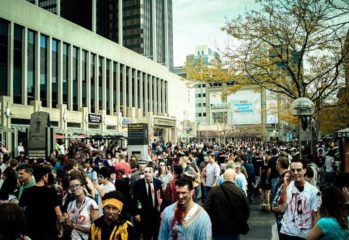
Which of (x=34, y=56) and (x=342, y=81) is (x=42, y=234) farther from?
(x=34, y=56)

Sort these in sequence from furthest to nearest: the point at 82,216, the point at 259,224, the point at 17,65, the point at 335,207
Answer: the point at 17,65
the point at 259,224
the point at 82,216
the point at 335,207

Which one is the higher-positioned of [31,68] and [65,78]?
[31,68]

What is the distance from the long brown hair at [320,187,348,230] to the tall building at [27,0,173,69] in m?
82.7

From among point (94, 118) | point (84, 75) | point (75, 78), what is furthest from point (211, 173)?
point (84, 75)

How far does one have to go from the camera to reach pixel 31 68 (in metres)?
36.1

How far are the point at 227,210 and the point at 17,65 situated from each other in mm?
32269

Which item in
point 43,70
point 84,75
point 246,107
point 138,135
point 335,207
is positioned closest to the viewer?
point 335,207

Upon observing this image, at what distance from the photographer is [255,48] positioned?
17.3 meters

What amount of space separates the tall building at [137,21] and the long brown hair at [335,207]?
271ft

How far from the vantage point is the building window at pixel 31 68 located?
35656 millimetres

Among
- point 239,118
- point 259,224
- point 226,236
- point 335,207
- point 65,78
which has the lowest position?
point 259,224

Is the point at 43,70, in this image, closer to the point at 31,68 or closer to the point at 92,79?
the point at 31,68

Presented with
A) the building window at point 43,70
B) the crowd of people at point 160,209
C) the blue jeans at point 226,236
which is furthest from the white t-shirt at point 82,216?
the building window at point 43,70

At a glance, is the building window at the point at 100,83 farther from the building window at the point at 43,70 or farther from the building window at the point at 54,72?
the building window at the point at 43,70
